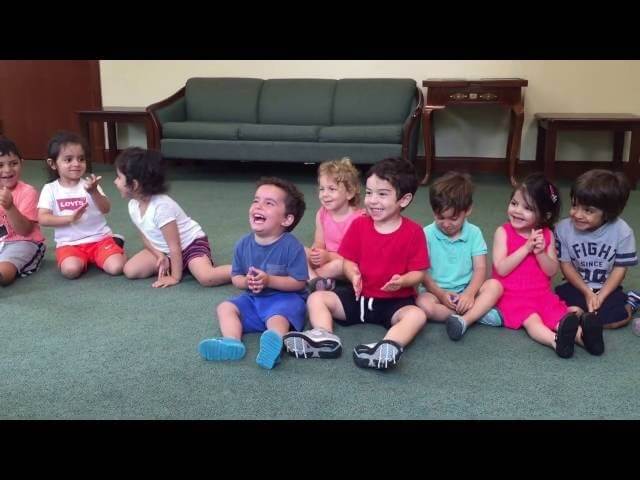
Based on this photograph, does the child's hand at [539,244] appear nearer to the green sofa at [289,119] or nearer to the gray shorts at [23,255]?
the gray shorts at [23,255]

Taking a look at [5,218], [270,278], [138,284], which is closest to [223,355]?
[270,278]

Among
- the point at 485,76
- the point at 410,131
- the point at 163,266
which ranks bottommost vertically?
the point at 163,266

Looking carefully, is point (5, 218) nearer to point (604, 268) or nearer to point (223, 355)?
point (223, 355)

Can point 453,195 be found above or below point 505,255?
above

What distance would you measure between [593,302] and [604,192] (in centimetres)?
38

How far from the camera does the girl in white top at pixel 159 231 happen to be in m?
2.46

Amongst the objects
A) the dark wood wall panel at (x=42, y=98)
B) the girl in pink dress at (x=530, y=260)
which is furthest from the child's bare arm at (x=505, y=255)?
the dark wood wall panel at (x=42, y=98)

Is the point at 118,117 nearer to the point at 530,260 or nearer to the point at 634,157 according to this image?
the point at 530,260

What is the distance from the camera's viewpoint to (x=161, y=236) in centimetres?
254

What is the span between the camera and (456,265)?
212 cm

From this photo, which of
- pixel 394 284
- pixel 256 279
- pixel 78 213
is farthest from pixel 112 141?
pixel 394 284

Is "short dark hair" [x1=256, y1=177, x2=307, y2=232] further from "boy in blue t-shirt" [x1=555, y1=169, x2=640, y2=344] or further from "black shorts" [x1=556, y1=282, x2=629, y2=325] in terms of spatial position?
"black shorts" [x1=556, y1=282, x2=629, y2=325]

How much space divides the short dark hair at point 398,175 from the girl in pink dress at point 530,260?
385 mm

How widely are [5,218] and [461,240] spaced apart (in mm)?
1961
